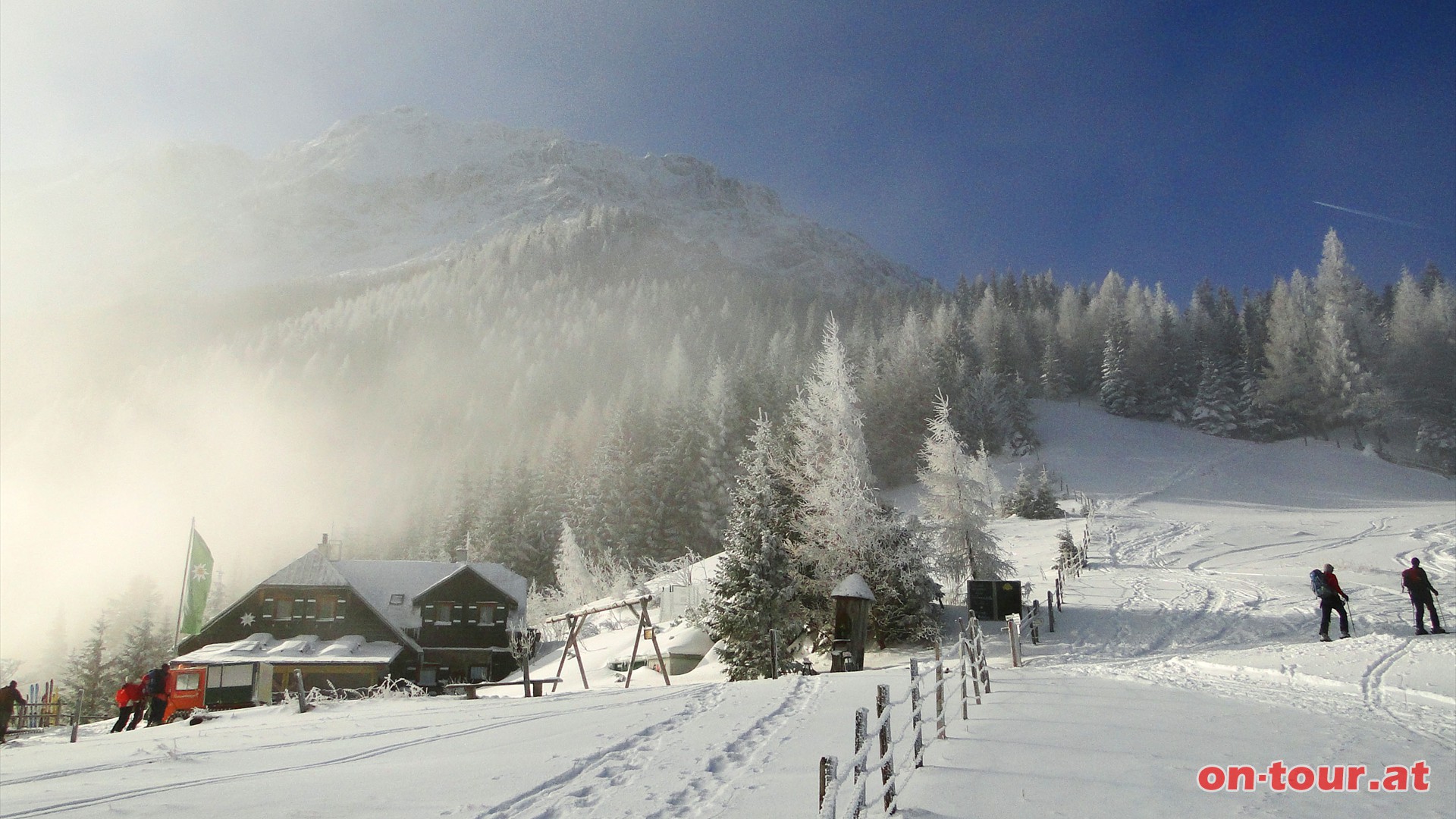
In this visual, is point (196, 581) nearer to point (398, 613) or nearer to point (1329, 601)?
point (398, 613)

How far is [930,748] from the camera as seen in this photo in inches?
365

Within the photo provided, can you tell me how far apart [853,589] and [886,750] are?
14966 millimetres

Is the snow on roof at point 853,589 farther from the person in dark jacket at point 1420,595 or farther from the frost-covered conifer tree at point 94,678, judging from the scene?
the frost-covered conifer tree at point 94,678

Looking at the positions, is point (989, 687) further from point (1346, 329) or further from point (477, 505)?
point (1346, 329)

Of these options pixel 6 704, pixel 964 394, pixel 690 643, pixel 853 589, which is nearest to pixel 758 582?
pixel 853 589

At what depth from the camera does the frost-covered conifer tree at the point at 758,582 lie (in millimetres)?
22562

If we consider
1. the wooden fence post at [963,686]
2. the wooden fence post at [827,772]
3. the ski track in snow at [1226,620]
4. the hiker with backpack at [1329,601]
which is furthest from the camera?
the hiker with backpack at [1329,601]

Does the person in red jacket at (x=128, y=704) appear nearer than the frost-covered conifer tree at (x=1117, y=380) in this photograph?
Yes

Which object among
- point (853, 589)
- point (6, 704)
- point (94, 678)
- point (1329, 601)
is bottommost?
point (94, 678)

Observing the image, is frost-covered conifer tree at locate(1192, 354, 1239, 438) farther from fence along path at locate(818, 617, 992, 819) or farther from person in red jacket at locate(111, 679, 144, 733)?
person in red jacket at locate(111, 679, 144, 733)

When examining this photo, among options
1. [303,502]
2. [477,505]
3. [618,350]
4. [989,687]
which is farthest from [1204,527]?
[303,502]

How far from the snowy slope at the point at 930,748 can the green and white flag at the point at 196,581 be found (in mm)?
15020

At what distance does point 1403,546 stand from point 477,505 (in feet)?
209

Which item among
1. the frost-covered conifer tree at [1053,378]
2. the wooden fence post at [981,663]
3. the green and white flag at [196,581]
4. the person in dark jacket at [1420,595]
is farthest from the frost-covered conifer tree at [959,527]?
the frost-covered conifer tree at [1053,378]
